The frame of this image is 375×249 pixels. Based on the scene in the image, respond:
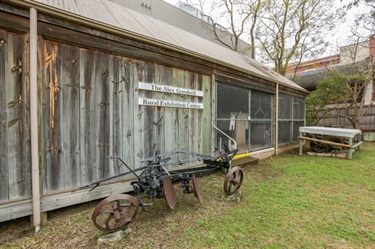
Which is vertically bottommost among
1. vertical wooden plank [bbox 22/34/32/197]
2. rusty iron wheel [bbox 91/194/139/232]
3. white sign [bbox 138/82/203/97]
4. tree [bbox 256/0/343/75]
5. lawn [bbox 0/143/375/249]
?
lawn [bbox 0/143/375/249]

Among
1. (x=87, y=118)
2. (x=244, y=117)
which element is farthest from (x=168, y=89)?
(x=244, y=117)

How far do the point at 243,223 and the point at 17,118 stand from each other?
9.86ft

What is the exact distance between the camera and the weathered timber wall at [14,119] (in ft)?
6.86

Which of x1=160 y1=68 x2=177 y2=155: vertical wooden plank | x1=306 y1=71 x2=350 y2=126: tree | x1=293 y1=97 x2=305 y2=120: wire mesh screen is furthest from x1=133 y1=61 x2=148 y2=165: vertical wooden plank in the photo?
x1=306 y1=71 x2=350 y2=126: tree

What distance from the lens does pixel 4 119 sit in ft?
6.89

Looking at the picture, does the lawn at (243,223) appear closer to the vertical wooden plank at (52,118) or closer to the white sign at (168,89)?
the vertical wooden plank at (52,118)

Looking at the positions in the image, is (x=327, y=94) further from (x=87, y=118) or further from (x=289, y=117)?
(x=87, y=118)

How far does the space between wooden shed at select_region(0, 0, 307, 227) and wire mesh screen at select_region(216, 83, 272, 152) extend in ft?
2.50

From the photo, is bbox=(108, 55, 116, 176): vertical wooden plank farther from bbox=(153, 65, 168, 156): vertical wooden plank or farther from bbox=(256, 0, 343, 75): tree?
bbox=(256, 0, 343, 75): tree

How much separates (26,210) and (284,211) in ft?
10.9

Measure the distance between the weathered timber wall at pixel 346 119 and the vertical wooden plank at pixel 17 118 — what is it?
12881 millimetres

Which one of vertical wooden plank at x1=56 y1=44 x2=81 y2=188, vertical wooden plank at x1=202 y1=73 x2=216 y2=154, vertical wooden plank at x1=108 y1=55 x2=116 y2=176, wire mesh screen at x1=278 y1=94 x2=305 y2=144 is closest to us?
vertical wooden plank at x1=56 y1=44 x2=81 y2=188

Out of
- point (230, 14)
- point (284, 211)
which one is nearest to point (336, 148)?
point (284, 211)

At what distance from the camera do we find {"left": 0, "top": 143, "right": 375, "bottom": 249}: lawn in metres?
1.95
